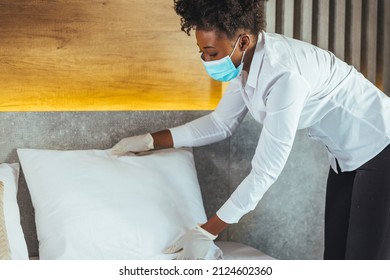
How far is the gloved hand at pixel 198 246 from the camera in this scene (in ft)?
6.20

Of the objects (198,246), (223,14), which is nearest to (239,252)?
(198,246)

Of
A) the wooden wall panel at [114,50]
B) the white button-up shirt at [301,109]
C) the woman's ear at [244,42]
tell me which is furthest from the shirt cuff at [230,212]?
the wooden wall panel at [114,50]

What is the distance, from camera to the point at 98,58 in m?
2.37

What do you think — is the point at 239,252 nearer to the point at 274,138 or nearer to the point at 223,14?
the point at 274,138

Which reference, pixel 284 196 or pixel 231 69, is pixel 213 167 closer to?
pixel 284 196

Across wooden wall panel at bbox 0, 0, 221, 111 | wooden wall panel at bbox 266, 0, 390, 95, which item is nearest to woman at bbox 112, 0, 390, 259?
wooden wall panel at bbox 0, 0, 221, 111

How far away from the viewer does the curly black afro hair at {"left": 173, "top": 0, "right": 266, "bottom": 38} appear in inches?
67.7

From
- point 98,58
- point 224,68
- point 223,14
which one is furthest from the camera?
point 98,58

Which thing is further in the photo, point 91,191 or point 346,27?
point 346,27

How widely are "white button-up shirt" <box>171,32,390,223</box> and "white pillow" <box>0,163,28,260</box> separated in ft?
2.04

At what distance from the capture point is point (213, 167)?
2443 millimetres

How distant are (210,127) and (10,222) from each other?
0.77 meters

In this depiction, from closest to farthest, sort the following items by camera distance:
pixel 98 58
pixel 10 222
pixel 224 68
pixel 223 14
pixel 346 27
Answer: pixel 223 14
pixel 224 68
pixel 10 222
pixel 98 58
pixel 346 27
